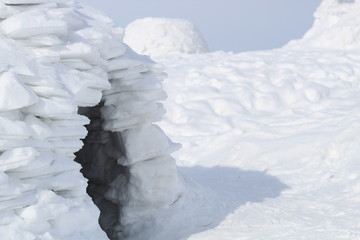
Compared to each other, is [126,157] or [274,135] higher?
[126,157]

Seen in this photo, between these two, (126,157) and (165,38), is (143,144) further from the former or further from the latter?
(165,38)

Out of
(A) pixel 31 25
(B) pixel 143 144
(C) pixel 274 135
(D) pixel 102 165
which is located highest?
(A) pixel 31 25

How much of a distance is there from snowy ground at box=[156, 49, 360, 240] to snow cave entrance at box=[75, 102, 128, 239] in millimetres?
1400

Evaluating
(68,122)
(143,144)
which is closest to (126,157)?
(143,144)

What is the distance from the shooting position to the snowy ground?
8.33 meters

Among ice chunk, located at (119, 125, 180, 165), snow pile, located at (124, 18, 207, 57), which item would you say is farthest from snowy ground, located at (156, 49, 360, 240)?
snow pile, located at (124, 18, 207, 57)

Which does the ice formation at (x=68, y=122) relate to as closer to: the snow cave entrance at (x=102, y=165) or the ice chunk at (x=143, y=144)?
the ice chunk at (x=143, y=144)

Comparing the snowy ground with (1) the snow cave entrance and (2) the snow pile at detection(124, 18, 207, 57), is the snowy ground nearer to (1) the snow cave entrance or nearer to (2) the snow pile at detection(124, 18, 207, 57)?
(1) the snow cave entrance

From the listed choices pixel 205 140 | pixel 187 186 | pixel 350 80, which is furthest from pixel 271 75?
pixel 187 186

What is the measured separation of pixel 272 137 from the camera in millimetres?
13141

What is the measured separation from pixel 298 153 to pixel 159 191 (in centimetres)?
424

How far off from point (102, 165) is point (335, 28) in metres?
17.8

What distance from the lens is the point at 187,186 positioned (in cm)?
903

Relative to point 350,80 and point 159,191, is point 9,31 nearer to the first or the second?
point 159,191
